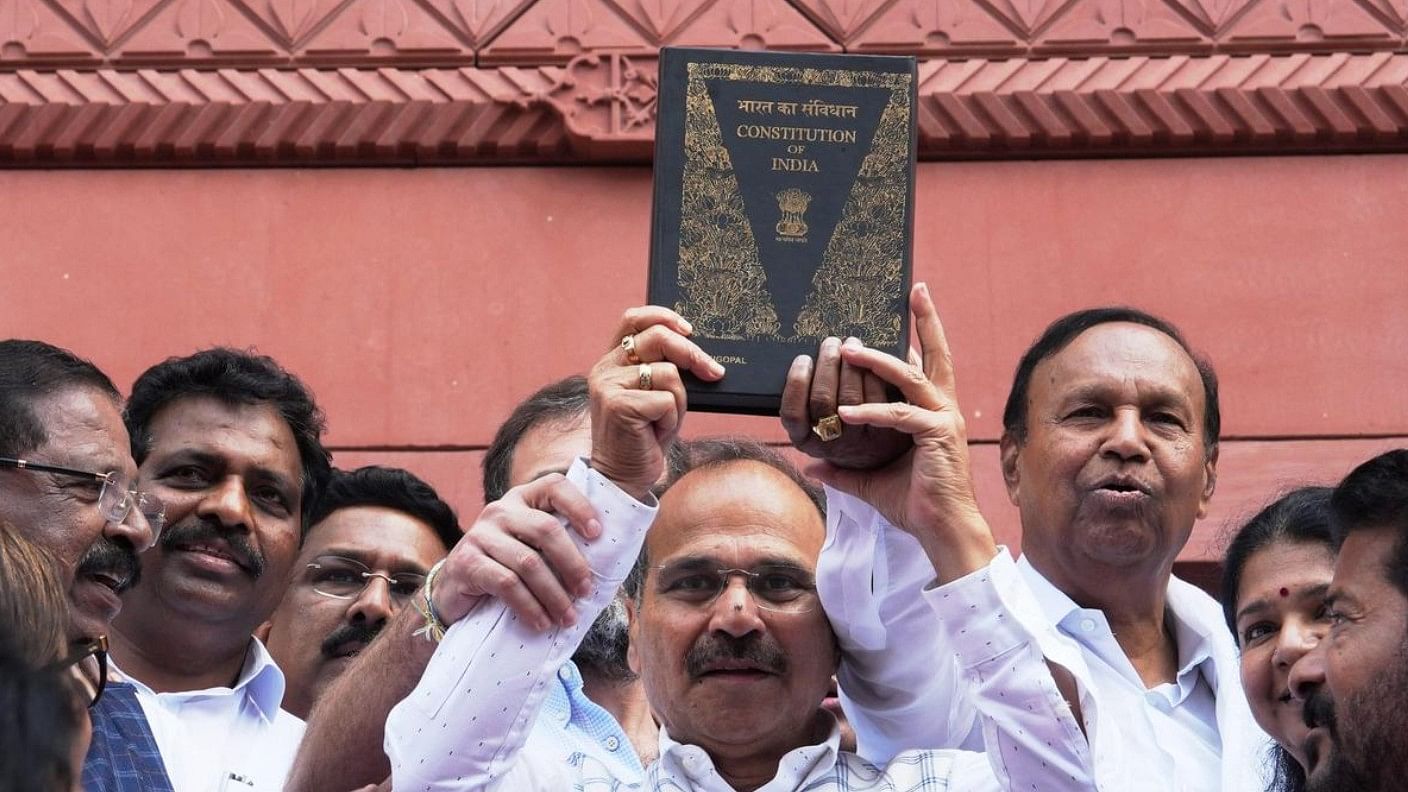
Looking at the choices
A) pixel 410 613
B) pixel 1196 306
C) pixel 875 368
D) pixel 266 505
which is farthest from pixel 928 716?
pixel 1196 306

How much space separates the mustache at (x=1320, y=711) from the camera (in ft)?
10.1

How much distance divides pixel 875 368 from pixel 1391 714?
88cm

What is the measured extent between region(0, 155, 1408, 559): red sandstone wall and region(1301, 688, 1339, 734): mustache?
3410mm

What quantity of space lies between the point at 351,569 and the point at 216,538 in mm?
419

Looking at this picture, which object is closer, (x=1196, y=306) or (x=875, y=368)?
(x=875, y=368)

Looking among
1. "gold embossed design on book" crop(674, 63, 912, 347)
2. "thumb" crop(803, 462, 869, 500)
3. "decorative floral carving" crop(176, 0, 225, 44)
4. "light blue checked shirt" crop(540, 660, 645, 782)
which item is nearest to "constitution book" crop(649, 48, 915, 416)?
"gold embossed design on book" crop(674, 63, 912, 347)

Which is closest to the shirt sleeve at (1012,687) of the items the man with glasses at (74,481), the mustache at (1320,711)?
the mustache at (1320,711)

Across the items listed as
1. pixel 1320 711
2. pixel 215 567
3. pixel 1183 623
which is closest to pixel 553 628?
pixel 1320 711

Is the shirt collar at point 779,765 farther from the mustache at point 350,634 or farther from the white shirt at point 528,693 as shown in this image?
the mustache at point 350,634

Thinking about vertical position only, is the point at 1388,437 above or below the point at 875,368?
below

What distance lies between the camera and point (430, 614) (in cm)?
325

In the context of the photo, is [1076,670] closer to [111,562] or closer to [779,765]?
[779,765]

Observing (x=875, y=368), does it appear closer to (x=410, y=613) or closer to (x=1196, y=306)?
(x=410, y=613)

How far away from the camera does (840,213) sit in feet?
10.9
